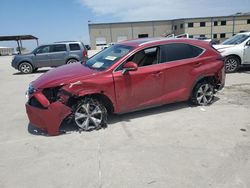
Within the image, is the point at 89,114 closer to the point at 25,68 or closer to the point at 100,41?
the point at 25,68

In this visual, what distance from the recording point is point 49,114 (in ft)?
13.7

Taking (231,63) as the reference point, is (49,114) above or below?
above

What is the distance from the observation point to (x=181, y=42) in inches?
212

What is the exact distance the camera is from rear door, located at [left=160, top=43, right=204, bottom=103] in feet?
16.7

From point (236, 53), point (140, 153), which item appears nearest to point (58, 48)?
point (236, 53)

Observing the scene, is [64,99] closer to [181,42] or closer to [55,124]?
[55,124]

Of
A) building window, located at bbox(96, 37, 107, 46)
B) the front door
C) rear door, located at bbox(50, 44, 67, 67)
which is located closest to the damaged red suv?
the front door

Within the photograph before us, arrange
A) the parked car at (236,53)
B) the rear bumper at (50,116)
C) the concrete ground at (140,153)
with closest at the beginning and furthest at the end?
the concrete ground at (140,153) → the rear bumper at (50,116) → the parked car at (236,53)

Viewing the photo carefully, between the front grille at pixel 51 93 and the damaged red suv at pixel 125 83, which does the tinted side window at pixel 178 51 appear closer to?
the damaged red suv at pixel 125 83

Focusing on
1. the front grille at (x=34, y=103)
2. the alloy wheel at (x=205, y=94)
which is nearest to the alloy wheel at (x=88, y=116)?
the front grille at (x=34, y=103)

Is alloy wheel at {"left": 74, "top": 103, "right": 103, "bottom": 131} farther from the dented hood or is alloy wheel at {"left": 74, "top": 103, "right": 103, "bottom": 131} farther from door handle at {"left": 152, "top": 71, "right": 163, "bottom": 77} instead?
door handle at {"left": 152, "top": 71, "right": 163, "bottom": 77}

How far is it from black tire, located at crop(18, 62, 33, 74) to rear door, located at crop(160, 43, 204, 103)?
426 inches

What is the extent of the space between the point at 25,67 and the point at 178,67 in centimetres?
1117

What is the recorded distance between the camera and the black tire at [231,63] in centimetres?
985
